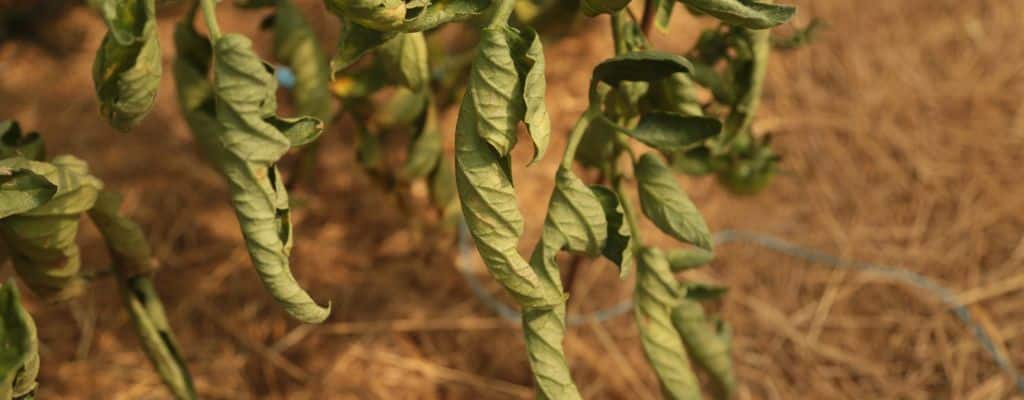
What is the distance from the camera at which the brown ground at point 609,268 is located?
1356mm

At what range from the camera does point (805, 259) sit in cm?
160

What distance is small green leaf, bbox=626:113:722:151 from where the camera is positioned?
0.79 metres

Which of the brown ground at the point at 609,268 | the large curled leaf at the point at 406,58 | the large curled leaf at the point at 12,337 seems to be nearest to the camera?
the large curled leaf at the point at 12,337

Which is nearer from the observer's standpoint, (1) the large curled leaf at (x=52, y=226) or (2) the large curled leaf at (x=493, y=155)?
(2) the large curled leaf at (x=493, y=155)

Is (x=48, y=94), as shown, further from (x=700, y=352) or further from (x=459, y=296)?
(x=700, y=352)

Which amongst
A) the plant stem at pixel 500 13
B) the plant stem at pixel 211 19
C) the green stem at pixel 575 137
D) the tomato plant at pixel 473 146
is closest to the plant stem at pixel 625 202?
the tomato plant at pixel 473 146

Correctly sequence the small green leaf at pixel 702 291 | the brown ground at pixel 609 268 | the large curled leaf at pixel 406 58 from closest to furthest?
the large curled leaf at pixel 406 58 → the small green leaf at pixel 702 291 → the brown ground at pixel 609 268

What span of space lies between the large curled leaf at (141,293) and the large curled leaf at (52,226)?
0.12 feet

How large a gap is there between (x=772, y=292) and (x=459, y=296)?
0.48m

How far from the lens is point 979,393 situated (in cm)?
142

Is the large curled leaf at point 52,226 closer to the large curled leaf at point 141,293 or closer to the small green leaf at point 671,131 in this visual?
the large curled leaf at point 141,293

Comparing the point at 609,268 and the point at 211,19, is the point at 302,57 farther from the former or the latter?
the point at 609,268

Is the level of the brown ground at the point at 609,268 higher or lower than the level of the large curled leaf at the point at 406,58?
lower

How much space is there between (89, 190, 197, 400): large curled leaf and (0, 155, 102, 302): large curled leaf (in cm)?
4
